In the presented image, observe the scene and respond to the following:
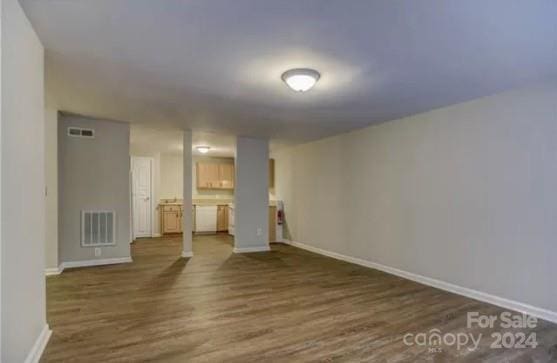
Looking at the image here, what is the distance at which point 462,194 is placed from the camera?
3844 mm

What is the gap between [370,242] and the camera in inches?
206

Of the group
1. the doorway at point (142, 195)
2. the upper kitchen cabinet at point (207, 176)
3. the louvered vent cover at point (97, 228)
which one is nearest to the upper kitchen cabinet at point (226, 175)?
the upper kitchen cabinet at point (207, 176)

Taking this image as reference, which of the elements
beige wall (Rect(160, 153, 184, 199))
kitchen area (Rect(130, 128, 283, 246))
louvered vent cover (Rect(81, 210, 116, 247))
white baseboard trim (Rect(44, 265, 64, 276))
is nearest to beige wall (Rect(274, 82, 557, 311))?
kitchen area (Rect(130, 128, 283, 246))

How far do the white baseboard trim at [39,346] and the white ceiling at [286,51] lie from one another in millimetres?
2187

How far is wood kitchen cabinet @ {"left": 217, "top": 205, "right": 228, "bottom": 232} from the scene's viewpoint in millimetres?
9351

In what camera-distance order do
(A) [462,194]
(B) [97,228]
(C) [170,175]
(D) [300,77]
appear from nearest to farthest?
(D) [300,77] → (A) [462,194] → (B) [97,228] → (C) [170,175]

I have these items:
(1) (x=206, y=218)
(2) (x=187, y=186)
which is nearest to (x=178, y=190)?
(1) (x=206, y=218)

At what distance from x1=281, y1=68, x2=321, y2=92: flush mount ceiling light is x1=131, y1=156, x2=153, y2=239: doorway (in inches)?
265

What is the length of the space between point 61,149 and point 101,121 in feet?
2.30

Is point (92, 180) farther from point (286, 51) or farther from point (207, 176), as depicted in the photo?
point (207, 176)

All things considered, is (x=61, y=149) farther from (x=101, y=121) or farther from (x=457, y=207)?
(x=457, y=207)

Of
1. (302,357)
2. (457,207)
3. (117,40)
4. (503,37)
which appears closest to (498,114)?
(457,207)

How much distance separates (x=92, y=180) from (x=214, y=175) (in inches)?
177

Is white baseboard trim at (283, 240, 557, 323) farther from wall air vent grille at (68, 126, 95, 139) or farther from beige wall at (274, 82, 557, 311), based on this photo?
wall air vent grille at (68, 126, 95, 139)
